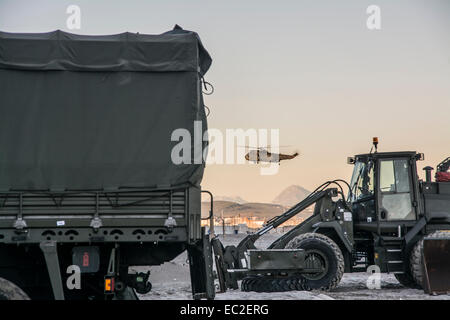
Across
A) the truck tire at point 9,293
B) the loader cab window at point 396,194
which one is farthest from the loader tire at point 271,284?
the truck tire at point 9,293

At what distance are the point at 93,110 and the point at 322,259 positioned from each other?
7.54 m

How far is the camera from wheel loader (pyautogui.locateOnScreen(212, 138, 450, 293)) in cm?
1387

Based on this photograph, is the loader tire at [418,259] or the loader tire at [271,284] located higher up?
the loader tire at [418,259]

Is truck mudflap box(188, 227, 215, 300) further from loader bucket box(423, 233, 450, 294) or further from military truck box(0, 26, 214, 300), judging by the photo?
loader bucket box(423, 233, 450, 294)

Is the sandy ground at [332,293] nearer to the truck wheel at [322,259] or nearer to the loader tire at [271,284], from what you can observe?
the loader tire at [271,284]

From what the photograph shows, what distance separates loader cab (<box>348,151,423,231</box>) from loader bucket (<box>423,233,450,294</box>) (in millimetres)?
1232

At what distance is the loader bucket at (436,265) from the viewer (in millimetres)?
13594

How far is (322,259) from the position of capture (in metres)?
14.5

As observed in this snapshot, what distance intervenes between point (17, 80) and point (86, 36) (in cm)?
112

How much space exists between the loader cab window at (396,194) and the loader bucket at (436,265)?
127 cm

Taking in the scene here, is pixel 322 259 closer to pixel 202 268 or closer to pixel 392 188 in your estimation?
pixel 392 188

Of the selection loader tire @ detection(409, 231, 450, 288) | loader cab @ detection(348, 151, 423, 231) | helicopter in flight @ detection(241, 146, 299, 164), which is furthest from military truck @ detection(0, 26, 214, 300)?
helicopter in flight @ detection(241, 146, 299, 164)
